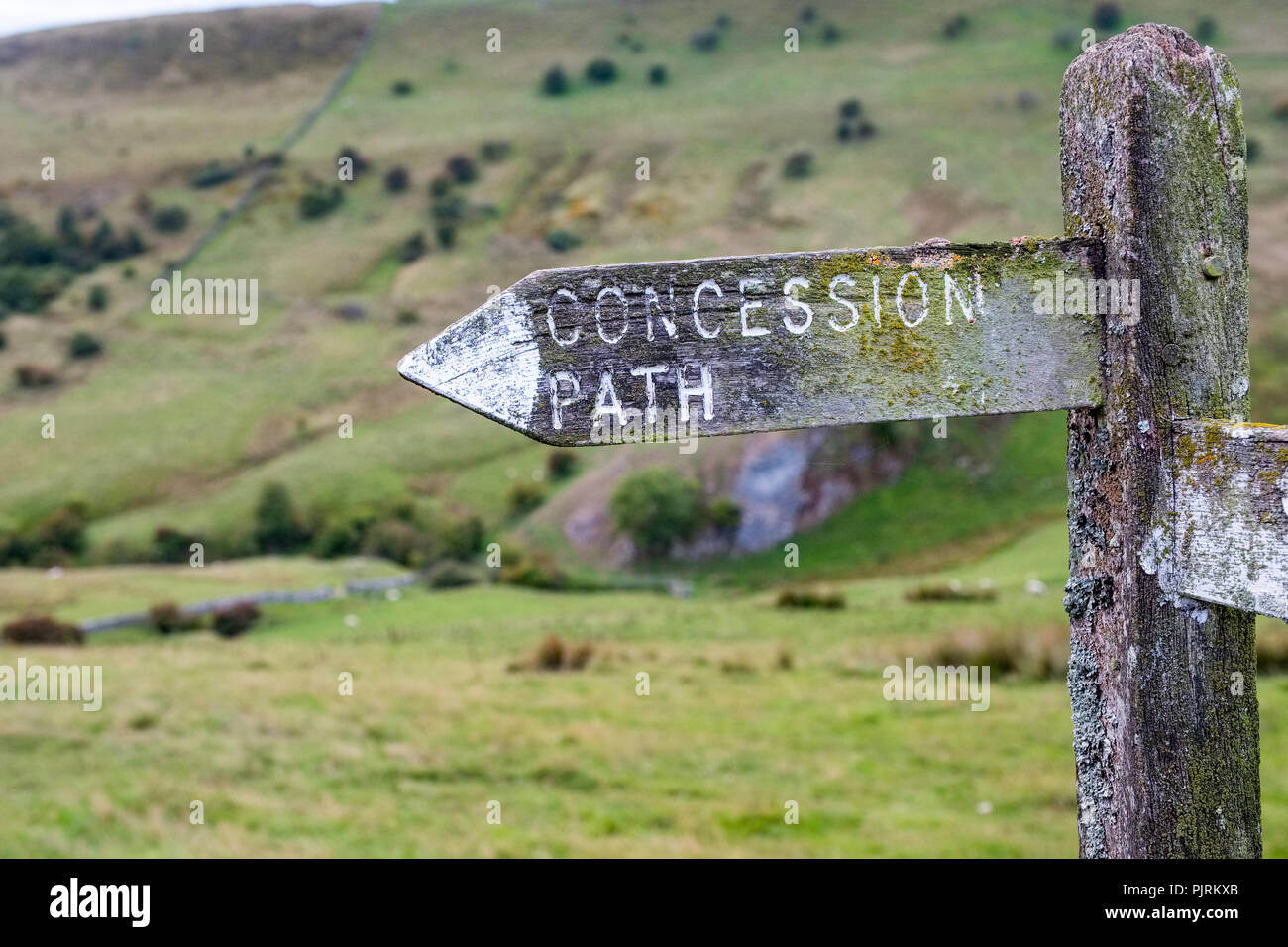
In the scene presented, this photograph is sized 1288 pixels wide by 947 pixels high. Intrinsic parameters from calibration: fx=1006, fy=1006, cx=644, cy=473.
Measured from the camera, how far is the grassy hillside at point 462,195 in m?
55.2

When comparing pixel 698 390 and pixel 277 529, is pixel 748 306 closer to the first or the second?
pixel 698 390

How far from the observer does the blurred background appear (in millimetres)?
10617

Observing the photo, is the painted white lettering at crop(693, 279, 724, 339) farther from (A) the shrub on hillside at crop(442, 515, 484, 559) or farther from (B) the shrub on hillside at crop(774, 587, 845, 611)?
(A) the shrub on hillside at crop(442, 515, 484, 559)

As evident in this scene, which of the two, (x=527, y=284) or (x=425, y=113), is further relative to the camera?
(x=425, y=113)

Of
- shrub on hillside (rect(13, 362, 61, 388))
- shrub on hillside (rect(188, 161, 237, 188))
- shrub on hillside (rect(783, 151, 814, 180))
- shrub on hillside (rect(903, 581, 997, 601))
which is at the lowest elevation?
shrub on hillside (rect(903, 581, 997, 601))

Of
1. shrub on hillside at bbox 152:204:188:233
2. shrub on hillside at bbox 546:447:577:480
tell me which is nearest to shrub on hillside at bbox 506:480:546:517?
shrub on hillside at bbox 546:447:577:480

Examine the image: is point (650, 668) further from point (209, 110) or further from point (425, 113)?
point (209, 110)

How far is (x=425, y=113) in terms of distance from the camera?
102 m

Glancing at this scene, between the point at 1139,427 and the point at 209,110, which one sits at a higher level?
the point at 209,110

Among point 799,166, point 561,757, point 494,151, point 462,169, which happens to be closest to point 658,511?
point 561,757
